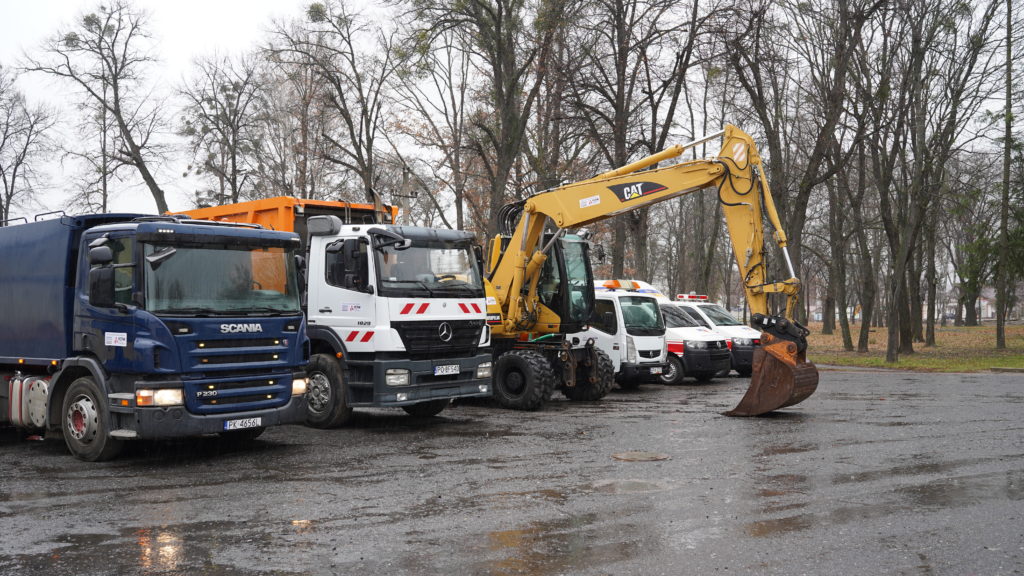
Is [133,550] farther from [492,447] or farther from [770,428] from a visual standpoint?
[770,428]

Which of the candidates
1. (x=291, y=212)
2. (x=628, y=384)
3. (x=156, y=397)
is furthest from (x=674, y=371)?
(x=156, y=397)

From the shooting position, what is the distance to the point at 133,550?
6.33 metres

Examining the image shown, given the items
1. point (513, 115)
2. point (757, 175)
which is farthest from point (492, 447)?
point (513, 115)

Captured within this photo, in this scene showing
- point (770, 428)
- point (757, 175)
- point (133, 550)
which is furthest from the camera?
point (757, 175)

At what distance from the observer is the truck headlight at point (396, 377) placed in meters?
12.1

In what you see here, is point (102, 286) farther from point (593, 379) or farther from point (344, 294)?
point (593, 379)

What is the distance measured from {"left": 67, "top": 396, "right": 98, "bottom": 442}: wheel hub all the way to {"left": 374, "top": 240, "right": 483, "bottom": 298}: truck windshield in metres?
3.97

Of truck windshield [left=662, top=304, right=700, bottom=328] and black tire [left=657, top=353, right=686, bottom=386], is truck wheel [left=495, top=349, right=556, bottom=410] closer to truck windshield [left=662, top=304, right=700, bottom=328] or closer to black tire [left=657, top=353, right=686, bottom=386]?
black tire [left=657, top=353, right=686, bottom=386]

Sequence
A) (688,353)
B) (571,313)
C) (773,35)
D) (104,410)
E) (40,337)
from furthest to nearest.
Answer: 1. (773,35)
2. (688,353)
3. (571,313)
4. (40,337)
5. (104,410)

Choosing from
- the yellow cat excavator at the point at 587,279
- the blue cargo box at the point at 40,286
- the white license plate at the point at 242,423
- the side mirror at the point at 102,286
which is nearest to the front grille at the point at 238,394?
the white license plate at the point at 242,423

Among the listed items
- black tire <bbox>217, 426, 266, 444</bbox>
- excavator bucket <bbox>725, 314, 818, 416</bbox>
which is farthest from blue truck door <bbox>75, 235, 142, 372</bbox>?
excavator bucket <bbox>725, 314, 818, 416</bbox>

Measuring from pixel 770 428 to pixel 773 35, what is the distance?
1829cm

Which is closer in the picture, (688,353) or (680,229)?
(688,353)

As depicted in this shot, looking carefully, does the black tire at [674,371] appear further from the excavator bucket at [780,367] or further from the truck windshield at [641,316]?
the excavator bucket at [780,367]
